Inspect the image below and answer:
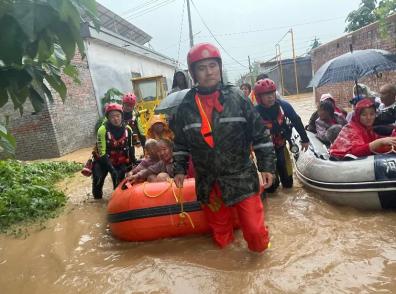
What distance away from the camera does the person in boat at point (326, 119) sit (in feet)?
17.8

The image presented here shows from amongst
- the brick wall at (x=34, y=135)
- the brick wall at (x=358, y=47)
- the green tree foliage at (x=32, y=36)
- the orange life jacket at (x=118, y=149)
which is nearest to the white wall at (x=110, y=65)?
the brick wall at (x=34, y=135)

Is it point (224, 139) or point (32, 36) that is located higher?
point (32, 36)

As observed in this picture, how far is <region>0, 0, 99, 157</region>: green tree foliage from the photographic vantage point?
1.38 m

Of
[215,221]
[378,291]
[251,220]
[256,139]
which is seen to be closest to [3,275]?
[215,221]

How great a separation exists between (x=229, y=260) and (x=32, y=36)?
2.53 m

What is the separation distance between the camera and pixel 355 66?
508 centimetres

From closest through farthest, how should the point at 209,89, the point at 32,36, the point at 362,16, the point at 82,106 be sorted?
the point at 32,36 → the point at 209,89 → the point at 82,106 → the point at 362,16

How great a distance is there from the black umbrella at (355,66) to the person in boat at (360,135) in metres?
1.06

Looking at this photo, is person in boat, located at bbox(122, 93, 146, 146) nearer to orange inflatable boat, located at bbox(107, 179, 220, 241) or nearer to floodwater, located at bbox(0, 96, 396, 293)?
floodwater, located at bbox(0, 96, 396, 293)

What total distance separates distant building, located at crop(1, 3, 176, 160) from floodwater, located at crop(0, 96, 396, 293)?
4183 mm

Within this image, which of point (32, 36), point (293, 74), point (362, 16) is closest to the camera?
point (32, 36)

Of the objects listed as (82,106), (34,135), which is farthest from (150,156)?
(82,106)

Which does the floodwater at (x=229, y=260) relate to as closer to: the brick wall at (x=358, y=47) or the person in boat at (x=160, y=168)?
the person in boat at (x=160, y=168)

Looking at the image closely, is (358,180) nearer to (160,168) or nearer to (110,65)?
(160,168)
